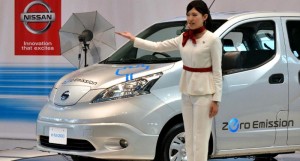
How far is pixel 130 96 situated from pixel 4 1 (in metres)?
3.52

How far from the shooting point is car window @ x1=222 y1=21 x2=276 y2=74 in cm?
484

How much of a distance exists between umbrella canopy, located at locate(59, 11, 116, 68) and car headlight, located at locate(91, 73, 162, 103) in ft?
7.09

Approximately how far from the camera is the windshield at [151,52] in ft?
16.4

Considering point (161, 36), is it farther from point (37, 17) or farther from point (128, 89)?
point (37, 17)

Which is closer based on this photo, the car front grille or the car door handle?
the car front grille

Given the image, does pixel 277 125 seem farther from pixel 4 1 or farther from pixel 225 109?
pixel 4 1

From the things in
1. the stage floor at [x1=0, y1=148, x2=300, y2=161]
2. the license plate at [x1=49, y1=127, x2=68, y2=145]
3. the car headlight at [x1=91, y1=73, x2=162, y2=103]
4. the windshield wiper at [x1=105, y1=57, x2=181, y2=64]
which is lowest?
the stage floor at [x1=0, y1=148, x2=300, y2=161]

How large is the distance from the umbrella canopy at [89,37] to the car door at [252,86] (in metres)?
2.08

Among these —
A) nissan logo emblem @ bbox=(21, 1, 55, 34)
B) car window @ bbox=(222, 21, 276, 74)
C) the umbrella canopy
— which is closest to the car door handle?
car window @ bbox=(222, 21, 276, 74)

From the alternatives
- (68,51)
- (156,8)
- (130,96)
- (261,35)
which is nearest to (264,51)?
(261,35)

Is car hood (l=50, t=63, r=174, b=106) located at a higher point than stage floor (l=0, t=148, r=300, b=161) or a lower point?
higher

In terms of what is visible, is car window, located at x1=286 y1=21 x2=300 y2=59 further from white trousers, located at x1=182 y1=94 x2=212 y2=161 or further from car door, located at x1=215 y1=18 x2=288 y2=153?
white trousers, located at x1=182 y1=94 x2=212 y2=161

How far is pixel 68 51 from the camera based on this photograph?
6.80 m

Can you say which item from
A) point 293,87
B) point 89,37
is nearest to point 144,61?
point 293,87
